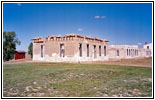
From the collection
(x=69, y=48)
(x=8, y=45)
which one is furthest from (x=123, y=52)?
(x=8, y=45)

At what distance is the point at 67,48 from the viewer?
78.8 feet

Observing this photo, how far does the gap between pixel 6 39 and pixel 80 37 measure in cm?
2569

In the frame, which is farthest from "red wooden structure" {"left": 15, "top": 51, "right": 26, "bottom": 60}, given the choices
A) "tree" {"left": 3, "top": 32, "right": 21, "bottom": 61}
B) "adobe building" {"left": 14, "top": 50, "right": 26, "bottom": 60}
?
"tree" {"left": 3, "top": 32, "right": 21, "bottom": 61}

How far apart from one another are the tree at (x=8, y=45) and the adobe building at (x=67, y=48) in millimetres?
15263

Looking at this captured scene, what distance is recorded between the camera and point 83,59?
969 inches

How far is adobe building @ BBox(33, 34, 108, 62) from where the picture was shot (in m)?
23.6

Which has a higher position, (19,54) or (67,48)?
(67,48)

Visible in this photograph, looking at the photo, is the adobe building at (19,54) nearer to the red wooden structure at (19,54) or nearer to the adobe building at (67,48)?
the red wooden structure at (19,54)

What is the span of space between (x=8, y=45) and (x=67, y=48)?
23753 millimetres

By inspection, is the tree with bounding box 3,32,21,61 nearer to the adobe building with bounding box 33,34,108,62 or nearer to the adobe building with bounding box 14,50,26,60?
the adobe building with bounding box 14,50,26,60

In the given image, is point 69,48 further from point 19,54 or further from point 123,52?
point 19,54

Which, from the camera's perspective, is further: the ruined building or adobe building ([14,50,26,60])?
adobe building ([14,50,26,60])

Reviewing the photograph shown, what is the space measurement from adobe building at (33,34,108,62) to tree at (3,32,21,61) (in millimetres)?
15263

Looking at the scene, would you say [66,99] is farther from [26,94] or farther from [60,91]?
[26,94]
